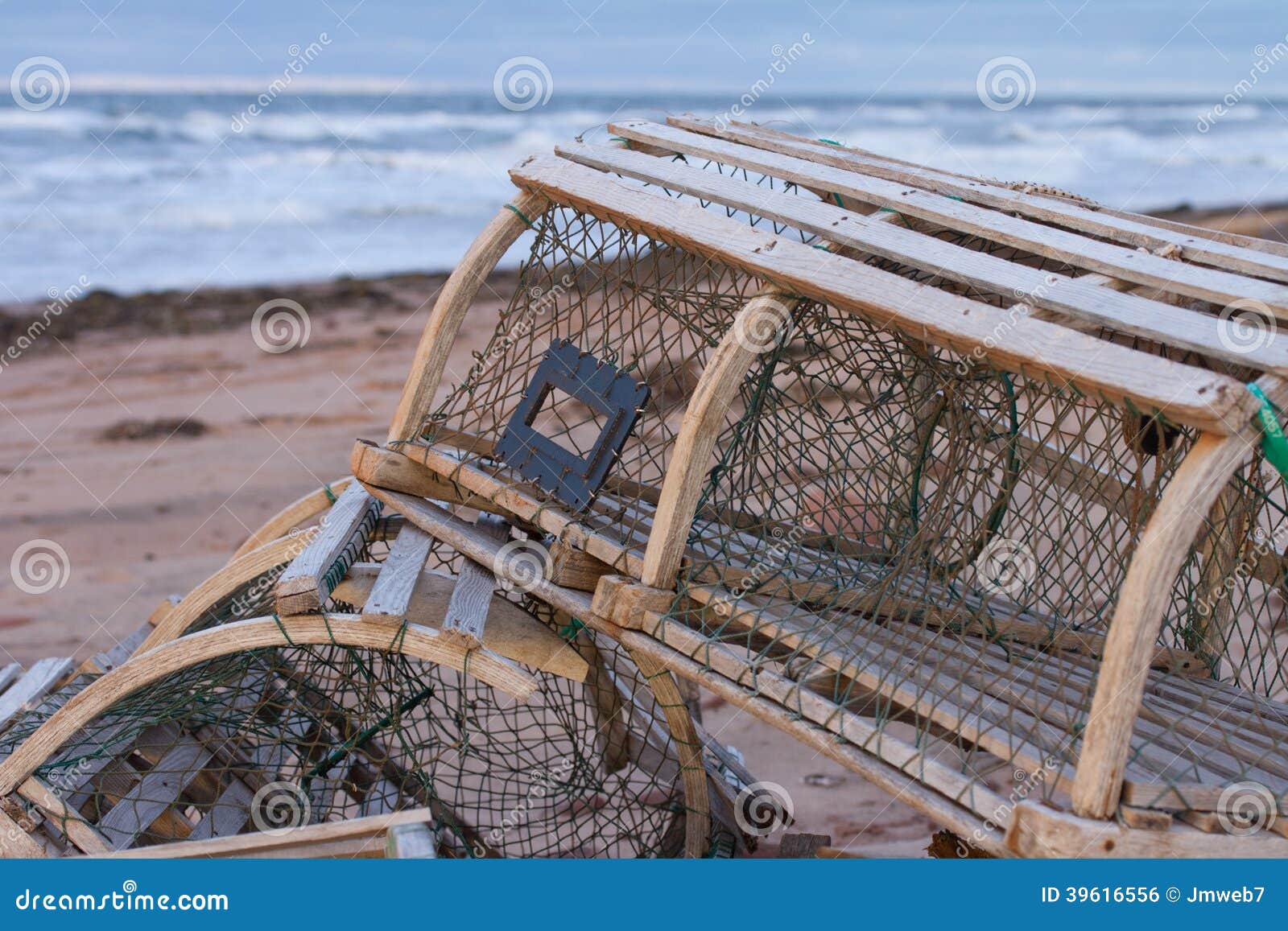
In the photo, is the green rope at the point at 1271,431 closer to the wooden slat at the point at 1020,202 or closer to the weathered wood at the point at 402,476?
the wooden slat at the point at 1020,202

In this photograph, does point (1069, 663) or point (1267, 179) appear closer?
point (1069, 663)

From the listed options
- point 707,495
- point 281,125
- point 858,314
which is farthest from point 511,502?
point 281,125

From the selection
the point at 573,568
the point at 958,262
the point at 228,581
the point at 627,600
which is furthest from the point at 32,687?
the point at 958,262

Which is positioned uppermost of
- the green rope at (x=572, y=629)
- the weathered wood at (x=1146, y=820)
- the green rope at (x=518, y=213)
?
the green rope at (x=518, y=213)

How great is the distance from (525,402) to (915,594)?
3.56 feet

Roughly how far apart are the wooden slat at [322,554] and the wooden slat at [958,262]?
106cm

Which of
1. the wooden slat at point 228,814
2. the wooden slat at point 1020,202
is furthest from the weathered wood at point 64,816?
the wooden slat at point 1020,202

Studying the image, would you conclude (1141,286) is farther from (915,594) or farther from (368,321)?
(368,321)

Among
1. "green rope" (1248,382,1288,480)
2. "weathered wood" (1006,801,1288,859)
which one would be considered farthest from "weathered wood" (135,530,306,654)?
"green rope" (1248,382,1288,480)

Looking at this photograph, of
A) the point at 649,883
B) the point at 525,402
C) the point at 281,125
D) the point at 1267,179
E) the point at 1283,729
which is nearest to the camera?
the point at 649,883

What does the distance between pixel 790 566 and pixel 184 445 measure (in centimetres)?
522

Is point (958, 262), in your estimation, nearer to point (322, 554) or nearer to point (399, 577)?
point (399, 577)

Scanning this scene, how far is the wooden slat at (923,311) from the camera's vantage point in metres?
1.74

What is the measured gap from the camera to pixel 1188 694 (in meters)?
2.52
